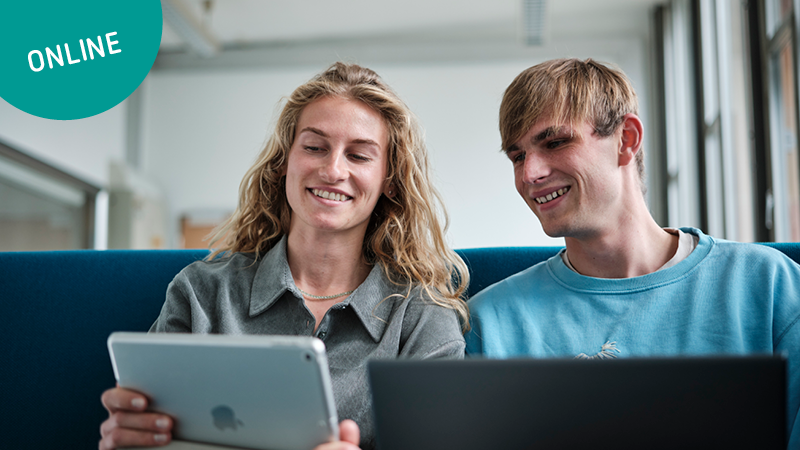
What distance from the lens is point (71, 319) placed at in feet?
4.98

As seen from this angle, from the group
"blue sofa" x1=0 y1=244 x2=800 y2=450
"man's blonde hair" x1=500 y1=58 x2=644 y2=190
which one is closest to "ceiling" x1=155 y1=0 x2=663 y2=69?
"blue sofa" x1=0 y1=244 x2=800 y2=450

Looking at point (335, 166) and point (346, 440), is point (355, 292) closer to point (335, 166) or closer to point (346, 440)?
point (335, 166)

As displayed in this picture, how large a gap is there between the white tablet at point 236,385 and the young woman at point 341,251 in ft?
1.19

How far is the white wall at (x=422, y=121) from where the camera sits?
5.53 meters

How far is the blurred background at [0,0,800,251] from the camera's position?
4.26 meters

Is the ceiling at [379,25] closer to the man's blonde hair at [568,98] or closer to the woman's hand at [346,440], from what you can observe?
the man's blonde hair at [568,98]

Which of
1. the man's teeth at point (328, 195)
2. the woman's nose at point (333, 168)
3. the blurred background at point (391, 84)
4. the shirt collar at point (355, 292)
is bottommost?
the shirt collar at point (355, 292)

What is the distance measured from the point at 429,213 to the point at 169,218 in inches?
194

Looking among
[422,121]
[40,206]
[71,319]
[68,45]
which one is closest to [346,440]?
[71,319]

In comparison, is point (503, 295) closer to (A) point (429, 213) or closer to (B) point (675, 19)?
(A) point (429, 213)

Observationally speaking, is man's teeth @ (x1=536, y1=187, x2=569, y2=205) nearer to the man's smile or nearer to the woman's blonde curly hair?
the man's smile

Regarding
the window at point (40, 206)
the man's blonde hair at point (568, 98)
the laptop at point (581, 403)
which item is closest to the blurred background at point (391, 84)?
the window at point (40, 206)

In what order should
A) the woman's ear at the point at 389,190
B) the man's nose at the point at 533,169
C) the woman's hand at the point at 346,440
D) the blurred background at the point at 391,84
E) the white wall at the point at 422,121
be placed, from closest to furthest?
the woman's hand at the point at 346,440
the man's nose at the point at 533,169
the woman's ear at the point at 389,190
the blurred background at the point at 391,84
the white wall at the point at 422,121

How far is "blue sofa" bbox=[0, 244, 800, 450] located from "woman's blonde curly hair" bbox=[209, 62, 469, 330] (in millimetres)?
128
